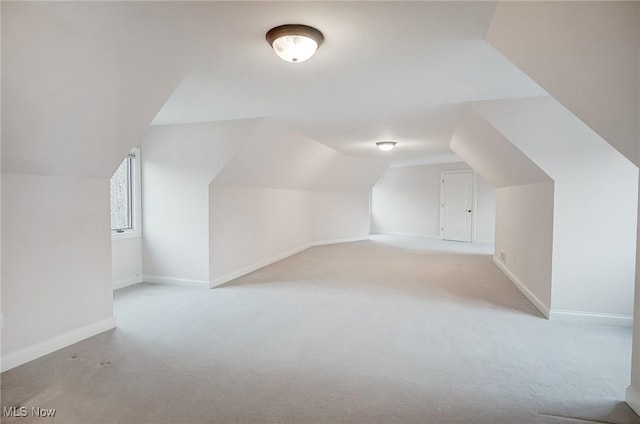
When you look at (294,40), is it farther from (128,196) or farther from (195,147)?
(128,196)

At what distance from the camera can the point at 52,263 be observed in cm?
276

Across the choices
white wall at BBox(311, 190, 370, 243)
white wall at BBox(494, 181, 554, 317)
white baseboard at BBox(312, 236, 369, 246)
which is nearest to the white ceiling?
white wall at BBox(494, 181, 554, 317)

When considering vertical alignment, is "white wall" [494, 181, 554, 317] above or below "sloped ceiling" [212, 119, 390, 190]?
below

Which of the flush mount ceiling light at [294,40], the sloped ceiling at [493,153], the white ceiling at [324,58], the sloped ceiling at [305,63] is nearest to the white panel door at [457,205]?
the sloped ceiling at [493,153]

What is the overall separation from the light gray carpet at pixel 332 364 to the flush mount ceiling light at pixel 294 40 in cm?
213

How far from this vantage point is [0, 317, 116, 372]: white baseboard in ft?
8.00

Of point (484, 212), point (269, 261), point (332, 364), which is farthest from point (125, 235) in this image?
point (484, 212)

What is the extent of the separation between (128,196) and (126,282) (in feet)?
3.91

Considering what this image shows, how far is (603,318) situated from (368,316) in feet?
7.52

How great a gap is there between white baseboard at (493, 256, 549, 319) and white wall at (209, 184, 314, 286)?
13.0ft

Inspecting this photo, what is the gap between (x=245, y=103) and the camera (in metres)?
3.66

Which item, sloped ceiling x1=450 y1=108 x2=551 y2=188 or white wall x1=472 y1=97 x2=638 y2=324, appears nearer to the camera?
white wall x1=472 y1=97 x2=638 y2=324

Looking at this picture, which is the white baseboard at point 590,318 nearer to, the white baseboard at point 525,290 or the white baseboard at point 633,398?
the white baseboard at point 525,290

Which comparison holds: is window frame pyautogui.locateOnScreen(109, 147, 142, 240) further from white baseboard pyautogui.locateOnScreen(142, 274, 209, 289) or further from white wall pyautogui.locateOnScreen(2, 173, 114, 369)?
white wall pyautogui.locateOnScreen(2, 173, 114, 369)
